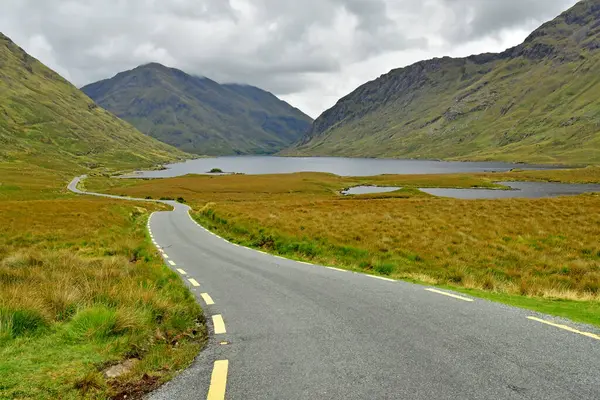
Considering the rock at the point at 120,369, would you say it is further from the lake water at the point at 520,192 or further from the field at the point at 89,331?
the lake water at the point at 520,192

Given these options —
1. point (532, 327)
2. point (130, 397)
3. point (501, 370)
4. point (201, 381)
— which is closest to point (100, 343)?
point (130, 397)

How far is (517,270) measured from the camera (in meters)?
16.0

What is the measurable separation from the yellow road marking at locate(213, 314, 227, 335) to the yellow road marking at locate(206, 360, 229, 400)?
1.65 meters

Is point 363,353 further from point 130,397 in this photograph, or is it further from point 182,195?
point 182,195

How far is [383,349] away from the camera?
6523 mm

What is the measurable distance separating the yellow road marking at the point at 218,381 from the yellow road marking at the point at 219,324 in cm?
165

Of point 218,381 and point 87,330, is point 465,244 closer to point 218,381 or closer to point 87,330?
point 218,381

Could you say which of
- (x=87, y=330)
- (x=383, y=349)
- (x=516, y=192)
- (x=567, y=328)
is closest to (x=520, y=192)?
(x=516, y=192)

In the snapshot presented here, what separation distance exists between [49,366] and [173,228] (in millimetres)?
33412

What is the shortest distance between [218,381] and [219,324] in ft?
9.41

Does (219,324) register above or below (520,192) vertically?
below

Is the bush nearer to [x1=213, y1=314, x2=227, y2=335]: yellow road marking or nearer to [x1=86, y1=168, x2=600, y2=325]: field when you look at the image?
[x1=86, y1=168, x2=600, y2=325]: field

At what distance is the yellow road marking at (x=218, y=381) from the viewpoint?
5.13m

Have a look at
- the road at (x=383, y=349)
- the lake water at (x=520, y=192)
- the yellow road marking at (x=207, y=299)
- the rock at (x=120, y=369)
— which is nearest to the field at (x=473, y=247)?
the road at (x=383, y=349)
